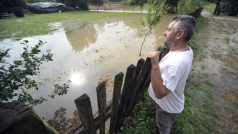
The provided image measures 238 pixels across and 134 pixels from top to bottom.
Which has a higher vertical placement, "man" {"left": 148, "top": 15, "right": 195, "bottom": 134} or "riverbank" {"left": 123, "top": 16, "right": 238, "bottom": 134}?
"man" {"left": 148, "top": 15, "right": 195, "bottom": 134}

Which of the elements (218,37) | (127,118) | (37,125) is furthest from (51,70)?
(218,37)

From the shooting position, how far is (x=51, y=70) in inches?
300

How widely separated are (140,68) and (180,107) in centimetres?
85

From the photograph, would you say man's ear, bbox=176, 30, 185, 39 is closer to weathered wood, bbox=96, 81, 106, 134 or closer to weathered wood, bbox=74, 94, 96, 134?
weathered wood, bbox=96, 81, 106, 134

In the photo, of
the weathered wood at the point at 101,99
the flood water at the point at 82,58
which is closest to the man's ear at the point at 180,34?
the weathered wood at the point at 101,99

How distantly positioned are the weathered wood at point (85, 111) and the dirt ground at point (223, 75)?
2.75 m

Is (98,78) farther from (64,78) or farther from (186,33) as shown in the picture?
(186,33)

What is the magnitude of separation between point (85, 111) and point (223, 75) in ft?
18.6

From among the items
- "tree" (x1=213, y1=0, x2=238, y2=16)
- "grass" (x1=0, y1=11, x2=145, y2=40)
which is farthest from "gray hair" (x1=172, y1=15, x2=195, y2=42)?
"tree" (x1=213, y1=0, x2=238, y2=16)

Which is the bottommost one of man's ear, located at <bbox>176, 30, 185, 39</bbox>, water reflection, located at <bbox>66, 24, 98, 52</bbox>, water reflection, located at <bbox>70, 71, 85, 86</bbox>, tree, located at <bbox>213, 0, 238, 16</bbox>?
water reflection, located at <bbox>70, 71, 85, 86</bbox>

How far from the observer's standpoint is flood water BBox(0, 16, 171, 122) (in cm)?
578

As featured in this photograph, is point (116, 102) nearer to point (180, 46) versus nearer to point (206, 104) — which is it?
point (180, 46)

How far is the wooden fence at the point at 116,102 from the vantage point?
2016 millimetres

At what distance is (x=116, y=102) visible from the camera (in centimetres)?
263
